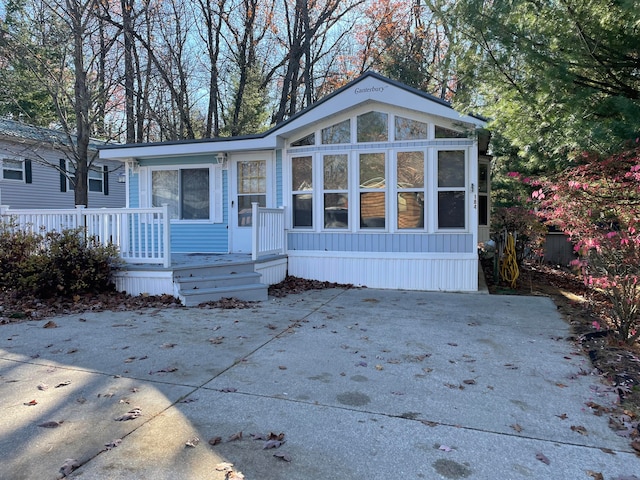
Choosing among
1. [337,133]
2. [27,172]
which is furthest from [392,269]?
[27,172]

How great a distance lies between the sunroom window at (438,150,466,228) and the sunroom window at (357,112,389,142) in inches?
42.9

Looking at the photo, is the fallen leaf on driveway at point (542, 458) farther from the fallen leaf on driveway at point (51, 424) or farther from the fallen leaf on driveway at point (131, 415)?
the fallen leaf on driveway at point (51, 424)

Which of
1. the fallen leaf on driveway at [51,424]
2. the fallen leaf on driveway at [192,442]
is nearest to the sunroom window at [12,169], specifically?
the fallen leaf on driveway at [51,424]

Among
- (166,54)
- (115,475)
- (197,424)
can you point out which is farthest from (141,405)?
(166,54)

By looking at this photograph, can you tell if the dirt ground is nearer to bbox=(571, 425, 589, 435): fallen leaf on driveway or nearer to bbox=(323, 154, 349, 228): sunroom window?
bbox=(571, 425, 589, 435): fallen leaf on driveway

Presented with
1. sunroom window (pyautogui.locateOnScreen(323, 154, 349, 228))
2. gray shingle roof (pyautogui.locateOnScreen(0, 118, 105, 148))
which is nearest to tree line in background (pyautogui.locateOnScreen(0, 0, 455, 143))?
gray shingle roof (pyautogui.locateOnScreen(0, 118, 105, 148))

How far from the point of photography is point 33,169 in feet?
46.2

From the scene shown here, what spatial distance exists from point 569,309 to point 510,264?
2.34 m

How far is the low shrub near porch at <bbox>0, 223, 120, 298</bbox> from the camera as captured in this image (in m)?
6.16

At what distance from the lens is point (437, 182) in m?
7.52

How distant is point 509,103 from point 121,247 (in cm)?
600

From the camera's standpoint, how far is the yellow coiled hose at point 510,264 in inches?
331

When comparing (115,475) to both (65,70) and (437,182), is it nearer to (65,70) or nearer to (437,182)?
(437,182)

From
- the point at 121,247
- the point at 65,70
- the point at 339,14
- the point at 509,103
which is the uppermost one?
the point at 339,14
